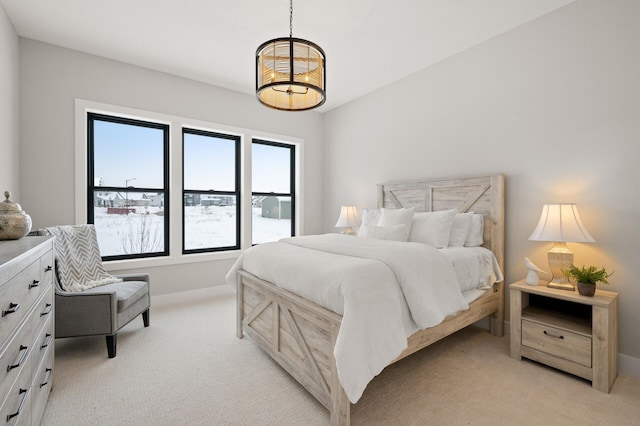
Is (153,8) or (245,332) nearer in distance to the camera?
(153,8)

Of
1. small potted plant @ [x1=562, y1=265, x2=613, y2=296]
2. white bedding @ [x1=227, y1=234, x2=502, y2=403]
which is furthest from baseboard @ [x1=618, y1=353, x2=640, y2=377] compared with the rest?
white bedding @ [x1=227, y1=234, x2=502, y2=403]

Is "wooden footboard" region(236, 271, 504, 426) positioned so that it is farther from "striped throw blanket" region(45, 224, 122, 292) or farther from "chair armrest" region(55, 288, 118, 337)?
"striped throw blanket" region(45, 224, 122, 292)

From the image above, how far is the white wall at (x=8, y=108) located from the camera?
2.44m

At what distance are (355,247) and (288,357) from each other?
0.91m

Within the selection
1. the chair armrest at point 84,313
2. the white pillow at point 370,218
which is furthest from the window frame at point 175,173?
the white pillow at point 370,218

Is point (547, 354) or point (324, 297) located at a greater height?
point (324, 297)

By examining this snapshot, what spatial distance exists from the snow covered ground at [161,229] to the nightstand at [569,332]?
3.37 meters

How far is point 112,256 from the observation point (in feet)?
11.4

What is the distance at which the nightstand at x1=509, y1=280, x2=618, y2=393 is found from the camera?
1945mm

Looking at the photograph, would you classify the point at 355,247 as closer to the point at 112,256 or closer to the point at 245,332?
the point at 245,332

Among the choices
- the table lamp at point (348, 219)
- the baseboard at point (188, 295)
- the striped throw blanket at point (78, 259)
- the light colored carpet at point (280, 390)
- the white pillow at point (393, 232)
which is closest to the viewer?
the light colored carpet at point (280, 390)

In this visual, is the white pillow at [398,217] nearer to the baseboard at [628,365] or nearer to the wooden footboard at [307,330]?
the wooden footboard at [307,330]

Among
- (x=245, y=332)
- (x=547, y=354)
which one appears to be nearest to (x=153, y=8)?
(x=245, y=332)

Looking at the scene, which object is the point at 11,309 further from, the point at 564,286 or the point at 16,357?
the point at 564,286
